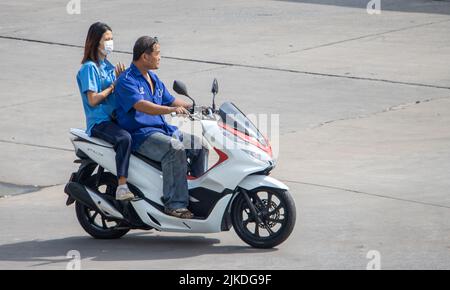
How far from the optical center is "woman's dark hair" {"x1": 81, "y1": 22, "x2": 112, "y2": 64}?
9.12 metres

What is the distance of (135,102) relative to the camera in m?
8.92

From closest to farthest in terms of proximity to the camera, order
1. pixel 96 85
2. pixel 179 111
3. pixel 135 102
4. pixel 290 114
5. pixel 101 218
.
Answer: pixel 179 111 < pixel 135 102 < pixel 96 85 < pixel 101 218 < pixel 290 114

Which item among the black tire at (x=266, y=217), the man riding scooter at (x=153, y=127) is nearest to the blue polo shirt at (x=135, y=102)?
the man riding scooter at (x=153, y=127)

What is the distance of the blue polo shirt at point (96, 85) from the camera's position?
9.07 metres

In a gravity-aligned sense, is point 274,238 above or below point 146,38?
below

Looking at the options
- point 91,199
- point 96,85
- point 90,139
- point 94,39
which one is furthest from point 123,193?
point 94,39

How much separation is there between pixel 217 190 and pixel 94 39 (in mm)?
1527

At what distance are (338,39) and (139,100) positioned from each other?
1016 centimetres

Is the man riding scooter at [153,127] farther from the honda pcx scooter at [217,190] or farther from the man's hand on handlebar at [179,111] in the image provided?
the honda pcx scooter at [217,190]

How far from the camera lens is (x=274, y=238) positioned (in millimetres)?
8938

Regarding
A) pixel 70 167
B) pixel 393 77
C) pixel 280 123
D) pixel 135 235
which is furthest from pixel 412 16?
pixel 135 235

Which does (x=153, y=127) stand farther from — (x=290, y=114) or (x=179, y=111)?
(x=290, y=114)

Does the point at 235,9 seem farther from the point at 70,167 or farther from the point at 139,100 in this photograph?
the point at 139,100

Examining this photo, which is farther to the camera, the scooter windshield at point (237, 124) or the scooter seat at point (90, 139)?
the scooter seat at point (90, 139)
